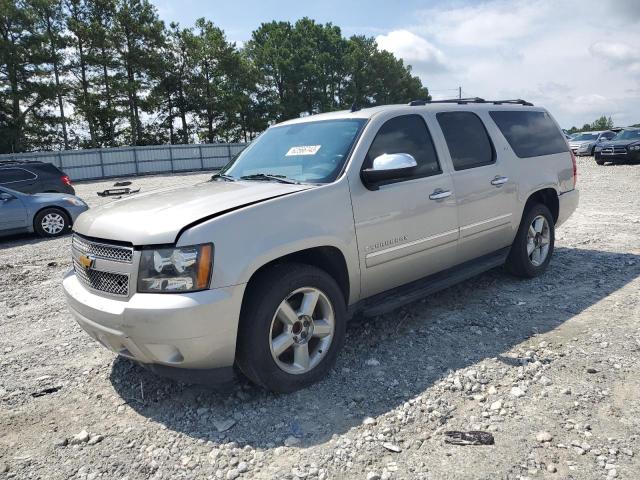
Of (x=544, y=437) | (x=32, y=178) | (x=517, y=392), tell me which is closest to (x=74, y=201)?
(x=32, y=178)

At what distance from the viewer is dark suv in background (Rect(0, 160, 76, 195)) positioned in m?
11.8

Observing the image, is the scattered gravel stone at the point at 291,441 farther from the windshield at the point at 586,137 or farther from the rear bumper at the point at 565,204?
the windshield at the point at 586,137

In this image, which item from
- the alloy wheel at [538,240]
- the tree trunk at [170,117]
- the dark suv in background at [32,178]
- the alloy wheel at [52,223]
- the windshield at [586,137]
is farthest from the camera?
the tree trunk at [170,117]

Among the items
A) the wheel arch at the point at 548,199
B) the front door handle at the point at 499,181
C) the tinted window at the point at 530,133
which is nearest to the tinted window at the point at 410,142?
the front door handle at the point at 499,181

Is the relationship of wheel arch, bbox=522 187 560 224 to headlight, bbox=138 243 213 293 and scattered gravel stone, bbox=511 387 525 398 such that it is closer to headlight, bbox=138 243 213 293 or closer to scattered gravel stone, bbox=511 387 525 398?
scattered gravel stone, bbox=511 387 525 398

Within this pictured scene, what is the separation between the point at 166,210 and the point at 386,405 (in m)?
1.84

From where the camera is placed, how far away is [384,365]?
3631 mm

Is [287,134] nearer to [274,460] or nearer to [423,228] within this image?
[423,228]

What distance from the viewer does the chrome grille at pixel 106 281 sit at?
2.94 meters

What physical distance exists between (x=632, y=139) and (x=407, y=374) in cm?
2208

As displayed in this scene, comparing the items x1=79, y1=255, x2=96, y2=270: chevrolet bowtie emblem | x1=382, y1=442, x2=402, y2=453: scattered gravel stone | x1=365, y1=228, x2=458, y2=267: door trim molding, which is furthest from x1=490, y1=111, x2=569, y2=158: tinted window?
x1=79, y1=255, x2=96, y2=270: chevrolet bowtie emblem

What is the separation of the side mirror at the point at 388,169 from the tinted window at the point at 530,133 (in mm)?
1984

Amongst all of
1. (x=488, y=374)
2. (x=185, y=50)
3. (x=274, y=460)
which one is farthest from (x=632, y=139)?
(x=185, y=50)

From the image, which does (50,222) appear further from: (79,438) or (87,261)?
(79,438)
